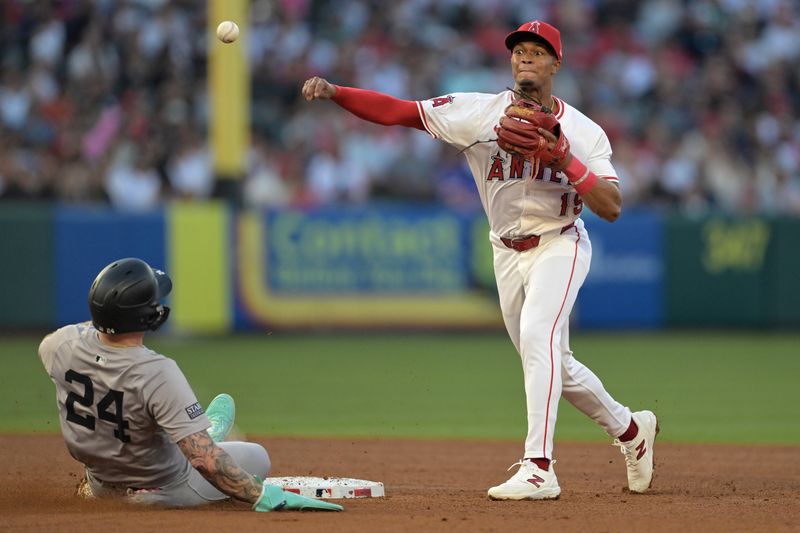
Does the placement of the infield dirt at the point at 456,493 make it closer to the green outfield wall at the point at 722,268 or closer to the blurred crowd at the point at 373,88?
the green outfield wall at the point at 722,268

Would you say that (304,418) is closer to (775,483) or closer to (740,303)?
(775,483)

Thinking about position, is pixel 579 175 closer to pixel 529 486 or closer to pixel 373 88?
pixel 529 486

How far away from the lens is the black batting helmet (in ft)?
15.5

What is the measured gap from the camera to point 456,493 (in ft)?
19.5

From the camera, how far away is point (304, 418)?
29.4ft

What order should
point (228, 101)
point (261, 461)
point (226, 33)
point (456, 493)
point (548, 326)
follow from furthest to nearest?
point (228, 101), point (226, 33), point (456, 493), point (548, 326), point (261, 461)

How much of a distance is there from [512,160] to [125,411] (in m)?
2.06

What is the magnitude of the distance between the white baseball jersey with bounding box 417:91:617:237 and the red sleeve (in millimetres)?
78

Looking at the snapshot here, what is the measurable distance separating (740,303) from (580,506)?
404 inches

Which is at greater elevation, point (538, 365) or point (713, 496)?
point (538, 365)

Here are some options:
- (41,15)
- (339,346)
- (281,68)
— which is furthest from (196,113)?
(339,346)

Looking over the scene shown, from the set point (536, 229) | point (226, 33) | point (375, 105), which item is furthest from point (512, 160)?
point (226, 33)

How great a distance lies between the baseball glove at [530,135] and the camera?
5.31 metres

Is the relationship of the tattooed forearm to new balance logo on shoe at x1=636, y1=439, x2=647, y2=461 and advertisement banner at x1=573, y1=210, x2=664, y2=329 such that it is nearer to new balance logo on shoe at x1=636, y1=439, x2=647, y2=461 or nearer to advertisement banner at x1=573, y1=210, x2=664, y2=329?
new balance logo on shoe at x1=636, y1=439, x2=647, y2=461
